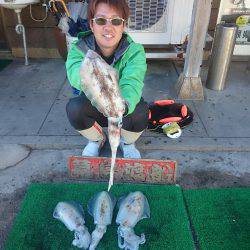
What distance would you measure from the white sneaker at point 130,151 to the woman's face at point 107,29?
0.97 meters

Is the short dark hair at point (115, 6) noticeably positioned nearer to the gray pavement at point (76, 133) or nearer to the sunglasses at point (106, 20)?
the sunglasses at point (106, 20)

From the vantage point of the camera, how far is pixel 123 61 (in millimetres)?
2465

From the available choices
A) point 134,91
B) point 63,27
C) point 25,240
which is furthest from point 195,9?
point 25,240

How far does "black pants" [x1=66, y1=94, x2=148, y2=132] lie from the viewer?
8.45 feet

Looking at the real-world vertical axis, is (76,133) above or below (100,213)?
below

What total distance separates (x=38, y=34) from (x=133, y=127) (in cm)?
336

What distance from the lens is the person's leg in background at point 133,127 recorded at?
2607 millimetres

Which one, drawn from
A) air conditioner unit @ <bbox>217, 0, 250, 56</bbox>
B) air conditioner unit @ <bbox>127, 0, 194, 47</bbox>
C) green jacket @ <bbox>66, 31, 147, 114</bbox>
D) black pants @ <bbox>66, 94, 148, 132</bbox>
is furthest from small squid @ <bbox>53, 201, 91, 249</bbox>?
air conditioner unit @ <bbox>217, 0, 250, 56</bbox>

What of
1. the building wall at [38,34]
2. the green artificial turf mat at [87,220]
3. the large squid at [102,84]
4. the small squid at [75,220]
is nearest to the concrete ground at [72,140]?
the green artificial turf mat at [87,220]

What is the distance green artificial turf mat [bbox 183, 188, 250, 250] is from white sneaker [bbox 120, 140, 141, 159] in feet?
1.86

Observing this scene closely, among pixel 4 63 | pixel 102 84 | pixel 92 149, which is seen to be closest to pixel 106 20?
pixel 102 84

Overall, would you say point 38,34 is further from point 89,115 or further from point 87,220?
point 87,220

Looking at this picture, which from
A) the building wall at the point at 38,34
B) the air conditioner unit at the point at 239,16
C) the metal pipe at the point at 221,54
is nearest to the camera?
the metal pipe at the point at 221,54

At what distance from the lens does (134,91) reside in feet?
7.34
